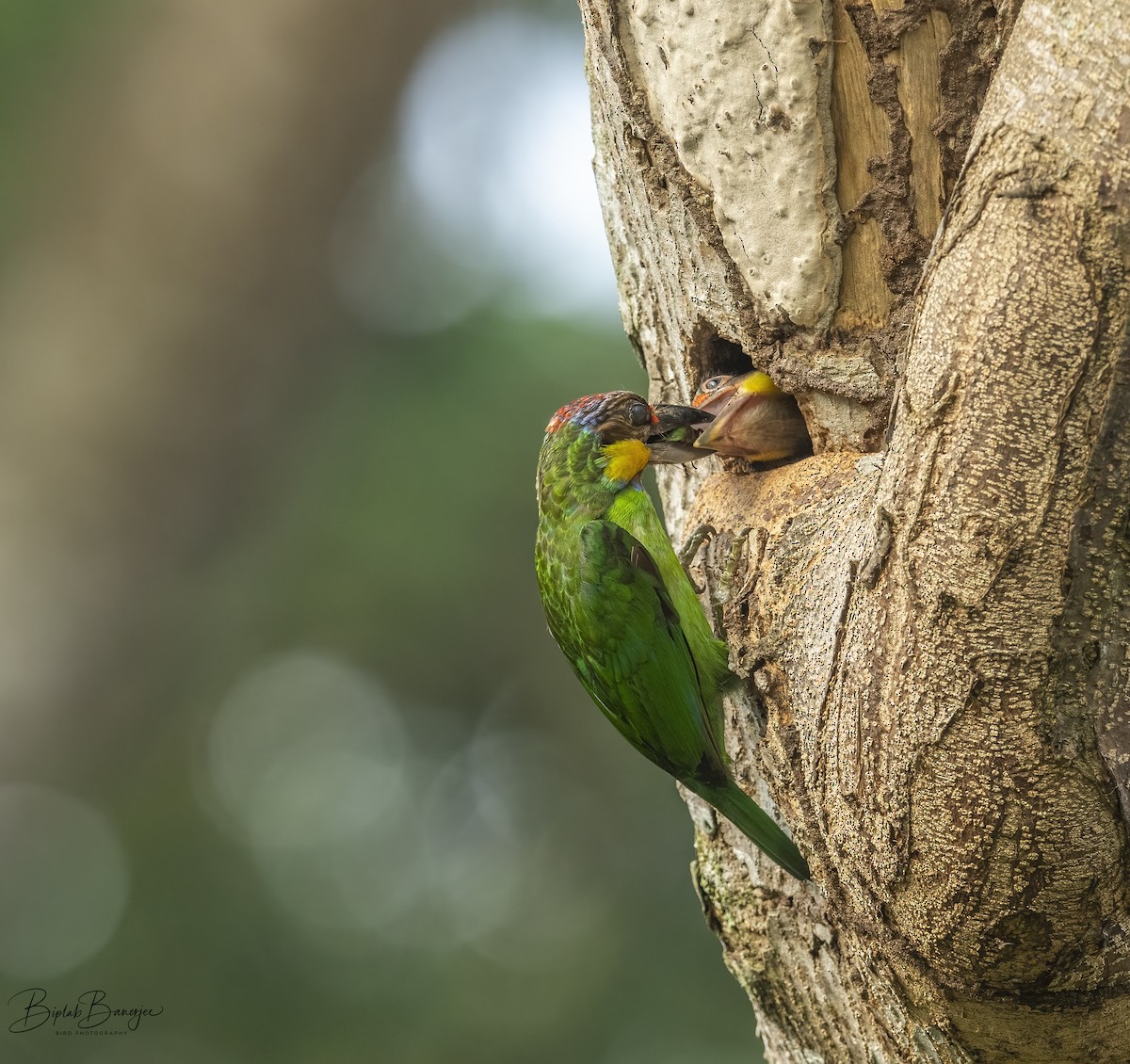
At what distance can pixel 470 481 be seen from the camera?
193 inches

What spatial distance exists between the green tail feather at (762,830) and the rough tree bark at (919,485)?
0.17ft

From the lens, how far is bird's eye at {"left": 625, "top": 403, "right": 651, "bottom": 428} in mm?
2238

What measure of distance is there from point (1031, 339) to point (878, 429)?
62 cm

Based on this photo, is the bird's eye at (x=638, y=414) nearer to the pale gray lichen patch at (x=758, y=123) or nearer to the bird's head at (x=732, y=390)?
the bird's head at (x=732, y=390)

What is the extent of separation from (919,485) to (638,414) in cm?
99

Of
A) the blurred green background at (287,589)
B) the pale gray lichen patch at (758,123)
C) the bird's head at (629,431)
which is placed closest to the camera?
the pale gray lichen patch at (758,123)

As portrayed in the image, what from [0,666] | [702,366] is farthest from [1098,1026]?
[0,666]

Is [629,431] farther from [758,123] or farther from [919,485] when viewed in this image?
[919,485]

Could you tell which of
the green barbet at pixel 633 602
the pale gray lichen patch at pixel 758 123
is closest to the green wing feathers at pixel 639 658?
the green barbet at pixel 633 602

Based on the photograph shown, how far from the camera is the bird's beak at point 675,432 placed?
7.02 ft

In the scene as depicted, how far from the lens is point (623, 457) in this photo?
227cm

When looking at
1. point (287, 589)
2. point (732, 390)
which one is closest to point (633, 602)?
point (732, 390)

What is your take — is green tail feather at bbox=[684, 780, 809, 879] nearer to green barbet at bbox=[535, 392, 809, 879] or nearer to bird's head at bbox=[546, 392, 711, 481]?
green barbet at bbox=[535, 392, 809, 879]

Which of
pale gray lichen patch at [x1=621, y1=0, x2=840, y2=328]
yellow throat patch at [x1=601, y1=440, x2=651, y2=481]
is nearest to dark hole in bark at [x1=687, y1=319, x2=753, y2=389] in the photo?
yellow throat patch at [x1=601, y1=440, x2=651, y2=481]
